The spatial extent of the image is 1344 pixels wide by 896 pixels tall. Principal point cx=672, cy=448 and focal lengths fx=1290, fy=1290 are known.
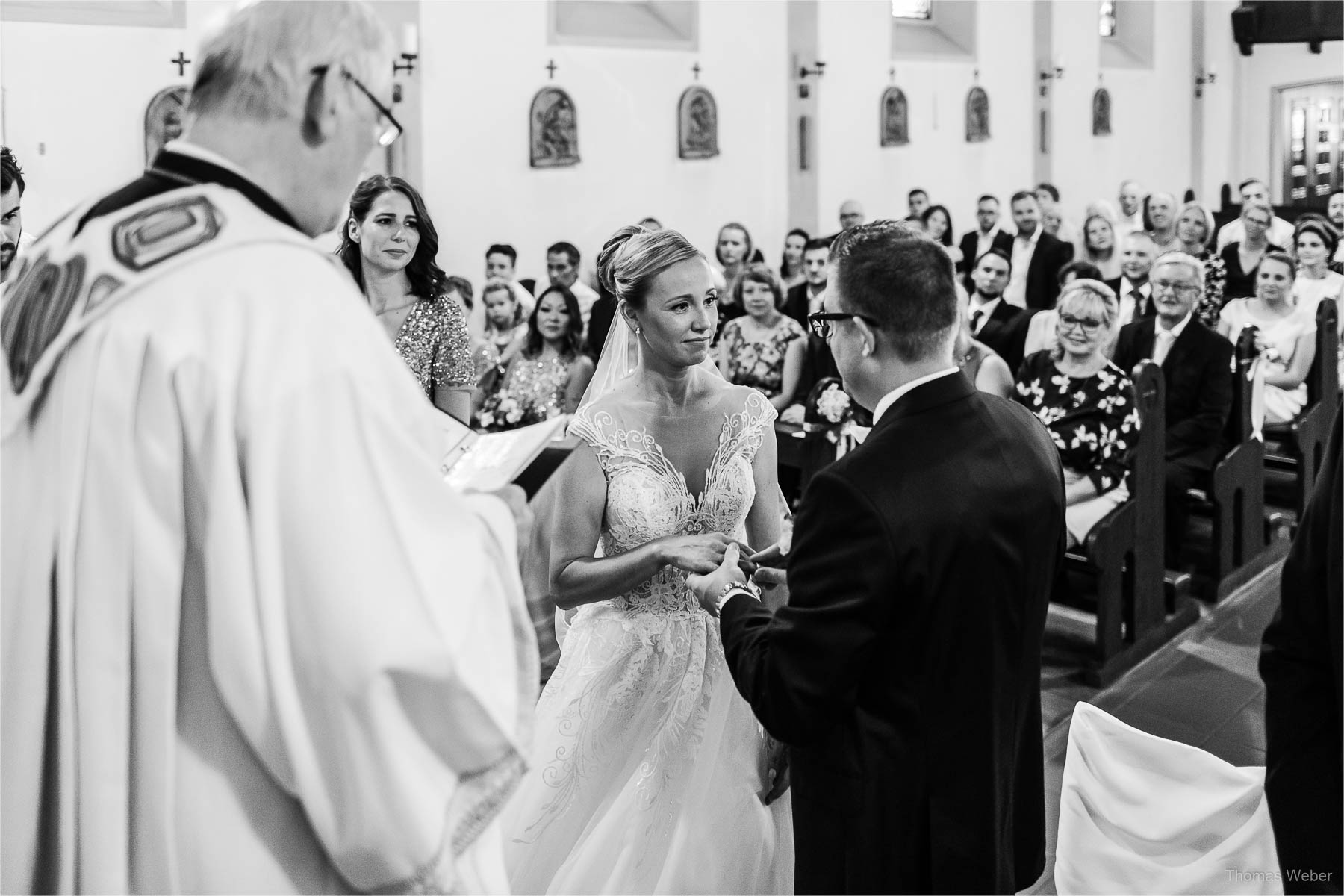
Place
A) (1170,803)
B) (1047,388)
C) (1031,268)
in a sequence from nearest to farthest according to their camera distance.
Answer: (1170,803) → (1047,388) → (1031,268)

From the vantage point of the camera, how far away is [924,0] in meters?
15.8

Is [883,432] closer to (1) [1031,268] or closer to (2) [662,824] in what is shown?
(2) [662,824]

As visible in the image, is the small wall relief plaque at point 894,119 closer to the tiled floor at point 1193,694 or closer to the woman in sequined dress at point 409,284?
the tiled floor at point 1193,694

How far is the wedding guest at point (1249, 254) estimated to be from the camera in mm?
10172

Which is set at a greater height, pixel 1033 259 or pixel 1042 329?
pixel 1033 259

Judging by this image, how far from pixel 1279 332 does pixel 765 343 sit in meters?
3.18

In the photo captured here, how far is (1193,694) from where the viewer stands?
520cm

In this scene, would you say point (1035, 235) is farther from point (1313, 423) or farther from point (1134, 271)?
point (1313, 423)

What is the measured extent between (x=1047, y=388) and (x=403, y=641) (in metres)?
5.02

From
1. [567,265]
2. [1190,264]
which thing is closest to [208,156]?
[1190,264]

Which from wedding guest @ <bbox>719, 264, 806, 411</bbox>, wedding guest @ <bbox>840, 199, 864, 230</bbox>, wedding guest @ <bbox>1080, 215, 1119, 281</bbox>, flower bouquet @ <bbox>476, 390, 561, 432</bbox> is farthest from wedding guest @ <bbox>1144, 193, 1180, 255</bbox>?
flower bouquet @ <bbox>476, 390, 561, 432</bbox>

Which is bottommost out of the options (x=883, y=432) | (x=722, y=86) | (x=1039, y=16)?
(x=883, y=432)

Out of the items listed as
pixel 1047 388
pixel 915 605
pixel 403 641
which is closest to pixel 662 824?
pixel 915 605

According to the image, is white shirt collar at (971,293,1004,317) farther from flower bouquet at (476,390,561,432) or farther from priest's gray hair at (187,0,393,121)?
priest's gray hair at (187,0,393,121)
